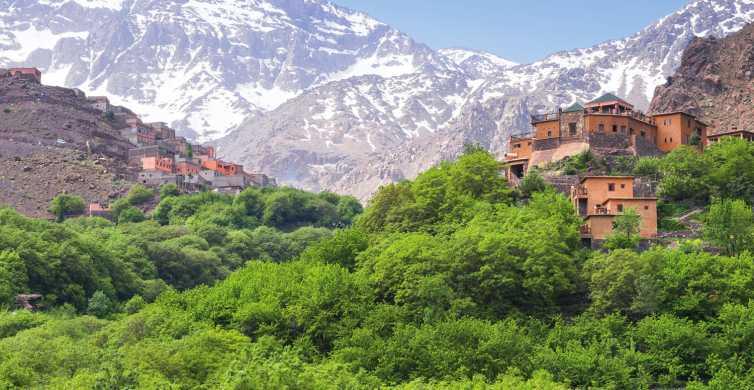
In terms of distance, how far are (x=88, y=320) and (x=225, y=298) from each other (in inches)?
498

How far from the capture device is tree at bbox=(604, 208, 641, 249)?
87.6 meters

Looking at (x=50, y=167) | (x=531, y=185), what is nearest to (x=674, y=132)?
(x=531, y=185)

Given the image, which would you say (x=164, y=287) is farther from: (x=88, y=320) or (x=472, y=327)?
(x=472, y=327)

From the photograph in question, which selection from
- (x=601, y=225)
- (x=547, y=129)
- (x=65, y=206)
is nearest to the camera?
(x=601, y=225)

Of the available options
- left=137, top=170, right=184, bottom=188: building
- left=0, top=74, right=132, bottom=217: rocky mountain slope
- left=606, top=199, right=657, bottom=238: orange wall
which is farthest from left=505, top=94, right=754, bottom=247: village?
left=0, top=74, right=132, bottom=217: rocky mountain slope

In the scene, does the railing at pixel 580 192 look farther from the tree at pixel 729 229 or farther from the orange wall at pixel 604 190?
the tree at pixel 729 229

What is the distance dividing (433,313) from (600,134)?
111ft

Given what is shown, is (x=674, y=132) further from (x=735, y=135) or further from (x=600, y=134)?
(x=600, y=134)

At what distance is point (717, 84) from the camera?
145125mm

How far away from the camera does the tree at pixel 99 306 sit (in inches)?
4195

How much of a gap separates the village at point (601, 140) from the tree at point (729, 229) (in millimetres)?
7298

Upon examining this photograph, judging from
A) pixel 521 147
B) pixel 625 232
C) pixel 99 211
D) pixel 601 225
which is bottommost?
pixel 625 232

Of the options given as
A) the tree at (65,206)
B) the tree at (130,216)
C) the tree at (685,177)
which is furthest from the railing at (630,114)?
the tree at (65,206)

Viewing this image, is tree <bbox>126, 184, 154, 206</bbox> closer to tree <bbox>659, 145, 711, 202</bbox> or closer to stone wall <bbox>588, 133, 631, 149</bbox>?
stone wall <bbox>588, 133, 631, 149</bbox>
